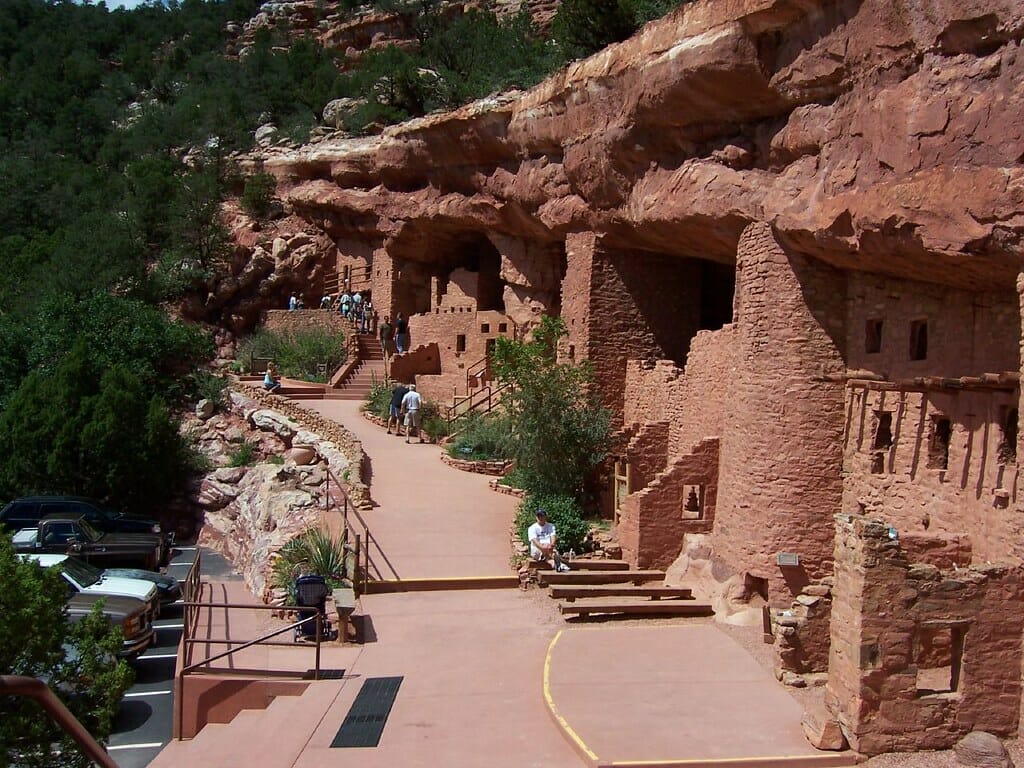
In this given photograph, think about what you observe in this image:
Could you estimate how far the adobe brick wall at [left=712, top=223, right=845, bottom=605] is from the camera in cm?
1480

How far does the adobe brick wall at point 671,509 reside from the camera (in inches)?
666

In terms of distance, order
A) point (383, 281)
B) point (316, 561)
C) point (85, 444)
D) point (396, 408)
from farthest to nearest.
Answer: point (383, 281) → point (396, 408) → point (85, 444) → point (316, 561)

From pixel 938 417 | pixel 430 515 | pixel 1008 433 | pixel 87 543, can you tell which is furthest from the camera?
pixel 87 543

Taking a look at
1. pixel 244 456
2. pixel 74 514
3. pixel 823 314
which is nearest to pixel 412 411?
pixel 244 456

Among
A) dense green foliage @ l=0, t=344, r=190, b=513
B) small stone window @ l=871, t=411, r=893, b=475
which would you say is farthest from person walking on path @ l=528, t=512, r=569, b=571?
dense green foliage @ l=0, t=344, r=190, b=513

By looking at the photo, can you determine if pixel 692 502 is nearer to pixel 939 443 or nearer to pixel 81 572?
pixel 939 443

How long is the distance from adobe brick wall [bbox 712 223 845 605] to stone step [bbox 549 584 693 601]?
107cm

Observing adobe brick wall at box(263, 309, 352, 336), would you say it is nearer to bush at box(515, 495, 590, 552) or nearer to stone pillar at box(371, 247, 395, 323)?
stone pillar at box(371, 247, 395, 323)

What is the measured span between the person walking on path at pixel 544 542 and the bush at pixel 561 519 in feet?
3.32

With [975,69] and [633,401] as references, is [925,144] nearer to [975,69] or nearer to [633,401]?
[975,69]

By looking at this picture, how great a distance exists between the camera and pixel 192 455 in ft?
96.3

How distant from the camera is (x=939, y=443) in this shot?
12898mm

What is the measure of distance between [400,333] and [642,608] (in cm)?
1936

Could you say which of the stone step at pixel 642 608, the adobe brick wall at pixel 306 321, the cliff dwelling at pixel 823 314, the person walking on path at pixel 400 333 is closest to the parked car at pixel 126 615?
the stone step at pixel 642 608
